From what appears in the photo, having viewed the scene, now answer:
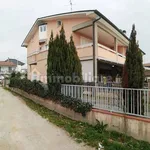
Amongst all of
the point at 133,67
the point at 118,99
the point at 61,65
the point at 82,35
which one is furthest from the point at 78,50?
the point at 118,99

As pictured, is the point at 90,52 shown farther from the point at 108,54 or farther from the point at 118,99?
the point at 118,99

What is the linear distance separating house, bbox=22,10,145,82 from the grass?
6.26 metres

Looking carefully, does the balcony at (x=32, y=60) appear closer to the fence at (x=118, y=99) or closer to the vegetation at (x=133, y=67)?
the fence at (x=118, y=99)

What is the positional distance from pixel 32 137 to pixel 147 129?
401cm

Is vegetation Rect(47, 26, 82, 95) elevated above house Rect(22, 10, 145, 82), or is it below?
below

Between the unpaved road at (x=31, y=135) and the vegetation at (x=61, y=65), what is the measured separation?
2.32m

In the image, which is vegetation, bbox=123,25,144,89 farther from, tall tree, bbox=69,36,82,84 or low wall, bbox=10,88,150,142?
tall tree, bbox=69,36,82,84

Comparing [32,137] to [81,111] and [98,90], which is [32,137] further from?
[98,90]

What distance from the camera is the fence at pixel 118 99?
692 cm

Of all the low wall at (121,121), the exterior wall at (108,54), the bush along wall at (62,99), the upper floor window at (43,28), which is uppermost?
the upper floor window at (43,28)

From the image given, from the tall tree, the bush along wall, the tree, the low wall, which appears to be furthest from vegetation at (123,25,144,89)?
the tall tree

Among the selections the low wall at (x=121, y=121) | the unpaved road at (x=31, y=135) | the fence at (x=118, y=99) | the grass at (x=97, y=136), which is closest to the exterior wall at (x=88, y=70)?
the fence at (x=118, y=99)

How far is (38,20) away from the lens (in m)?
19.3

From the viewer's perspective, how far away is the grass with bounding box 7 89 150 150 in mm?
6145
